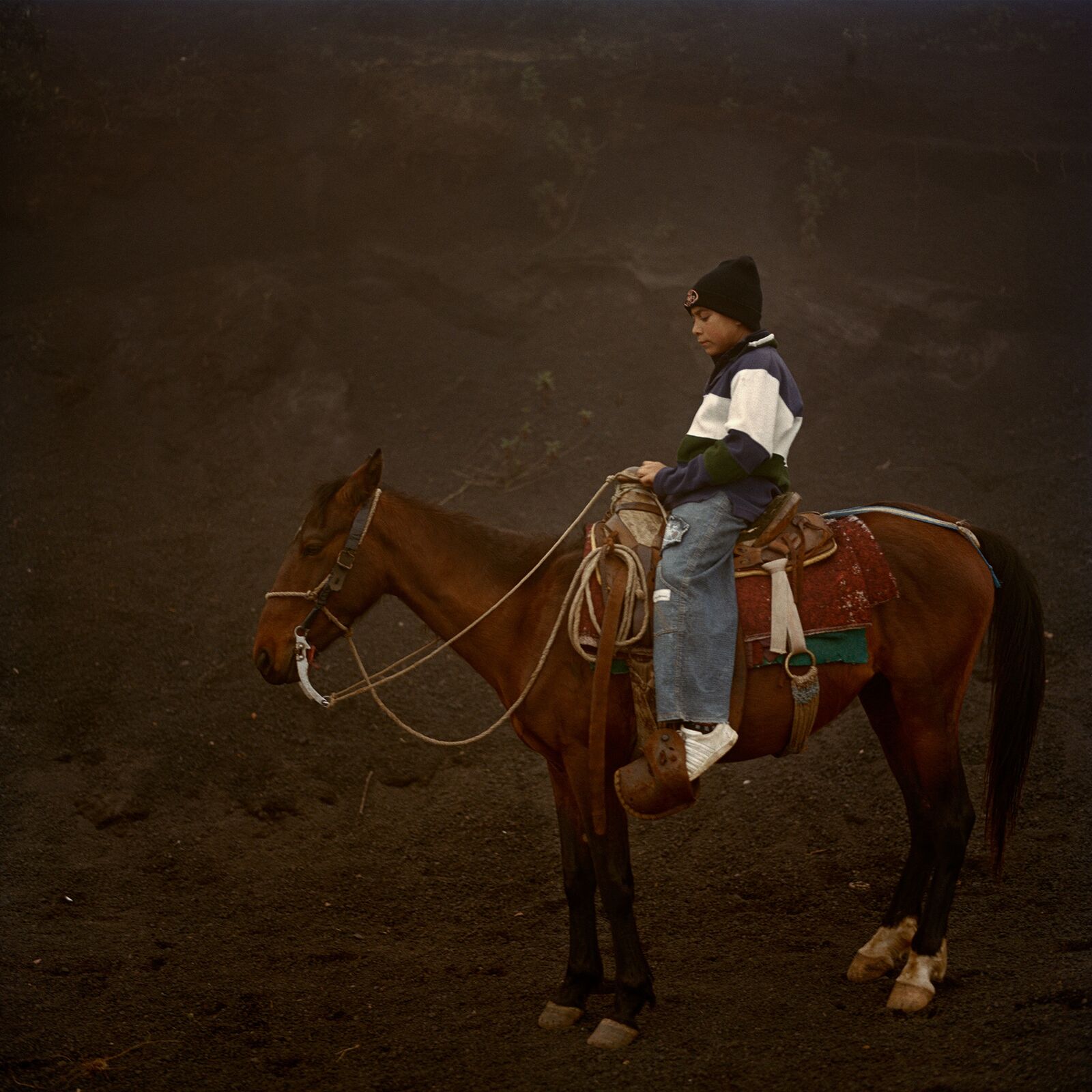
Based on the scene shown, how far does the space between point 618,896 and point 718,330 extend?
7.77ft

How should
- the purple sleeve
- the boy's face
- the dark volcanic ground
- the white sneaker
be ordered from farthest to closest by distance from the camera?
the dark volcanic ground < the boy's face < the purple sleeve < the white sneaker

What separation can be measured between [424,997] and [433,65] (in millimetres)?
11737

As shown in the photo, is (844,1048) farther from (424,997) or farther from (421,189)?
(421,189)

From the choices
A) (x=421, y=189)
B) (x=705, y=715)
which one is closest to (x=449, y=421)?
(x=421, y=189)

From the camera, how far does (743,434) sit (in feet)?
12.1

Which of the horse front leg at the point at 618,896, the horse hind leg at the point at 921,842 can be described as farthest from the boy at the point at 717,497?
the horse hind leg at the point at 921,842

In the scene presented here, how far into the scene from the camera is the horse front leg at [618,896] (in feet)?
12.9

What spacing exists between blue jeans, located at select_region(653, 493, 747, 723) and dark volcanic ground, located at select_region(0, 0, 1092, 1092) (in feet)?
4.61

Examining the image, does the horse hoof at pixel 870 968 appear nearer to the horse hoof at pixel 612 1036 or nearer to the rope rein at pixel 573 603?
the horse hoof at pixel 612 1036

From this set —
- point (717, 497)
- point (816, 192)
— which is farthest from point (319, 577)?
point (816, 192)

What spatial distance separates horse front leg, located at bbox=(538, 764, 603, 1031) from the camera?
414cm

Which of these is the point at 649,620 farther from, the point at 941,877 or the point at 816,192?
the point at 816,192

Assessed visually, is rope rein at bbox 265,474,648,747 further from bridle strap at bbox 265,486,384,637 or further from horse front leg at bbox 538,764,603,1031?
horse front leg at bbox 538,764,603,1031

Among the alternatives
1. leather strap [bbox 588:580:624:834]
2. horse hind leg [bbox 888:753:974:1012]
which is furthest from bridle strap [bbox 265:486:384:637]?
horse hind leg [bbox 888:753:974:1012]
